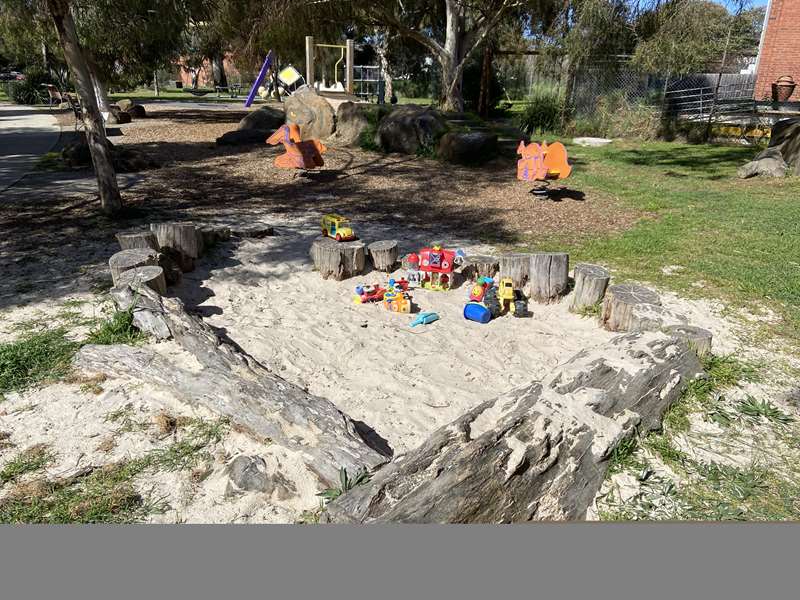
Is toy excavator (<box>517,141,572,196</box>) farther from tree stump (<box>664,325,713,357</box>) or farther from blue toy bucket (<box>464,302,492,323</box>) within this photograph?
tree stump (<box>664,325,713,357</box>)

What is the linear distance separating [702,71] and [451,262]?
16.8m

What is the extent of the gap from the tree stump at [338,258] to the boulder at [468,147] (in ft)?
25.0

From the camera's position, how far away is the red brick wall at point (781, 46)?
18078mm

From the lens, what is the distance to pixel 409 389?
4.11m

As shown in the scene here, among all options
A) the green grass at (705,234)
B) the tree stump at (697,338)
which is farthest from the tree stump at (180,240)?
the tree stump at (697,338)

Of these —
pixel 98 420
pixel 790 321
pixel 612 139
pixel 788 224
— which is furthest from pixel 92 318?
pixel 612 139

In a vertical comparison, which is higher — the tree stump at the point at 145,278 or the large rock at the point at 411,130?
the large rock at the point at 411,130

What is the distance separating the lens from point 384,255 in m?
6.30

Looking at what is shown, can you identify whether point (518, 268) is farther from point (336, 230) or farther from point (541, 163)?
point (541, 163)

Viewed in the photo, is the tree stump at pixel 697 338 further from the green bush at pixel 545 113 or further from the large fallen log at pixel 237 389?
the green bush at pixel 545 113

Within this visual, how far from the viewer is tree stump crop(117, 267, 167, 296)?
4.85m

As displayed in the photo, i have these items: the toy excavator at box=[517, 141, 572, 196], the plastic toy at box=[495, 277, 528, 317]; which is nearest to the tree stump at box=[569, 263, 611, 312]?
the plastic toy at box=[495, 277, 528, 317]

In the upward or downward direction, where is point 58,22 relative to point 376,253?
upward

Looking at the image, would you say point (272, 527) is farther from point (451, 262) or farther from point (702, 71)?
point (702, 71)
